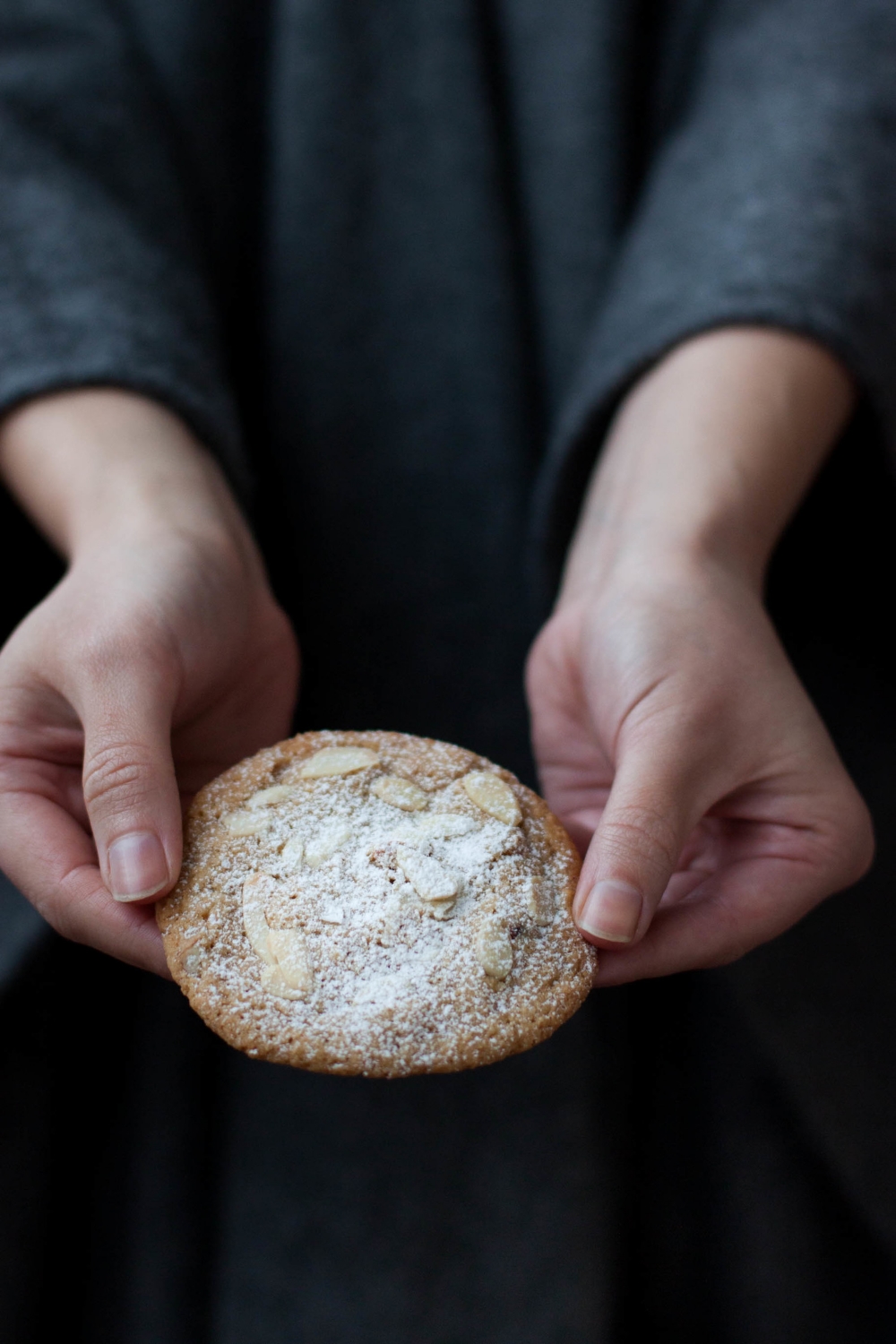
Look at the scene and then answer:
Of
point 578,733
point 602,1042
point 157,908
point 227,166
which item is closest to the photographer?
point 157,908

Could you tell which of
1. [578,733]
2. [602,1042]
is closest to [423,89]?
[578,733]

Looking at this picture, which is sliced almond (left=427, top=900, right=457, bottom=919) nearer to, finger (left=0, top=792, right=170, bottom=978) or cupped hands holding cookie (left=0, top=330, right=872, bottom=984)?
cupped hands holding cookie (left=0, top=330, right=872, bottom=984)

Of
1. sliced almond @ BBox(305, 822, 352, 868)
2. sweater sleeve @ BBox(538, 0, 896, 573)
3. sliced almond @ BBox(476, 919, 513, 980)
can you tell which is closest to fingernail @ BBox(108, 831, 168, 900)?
sliced almond @ BBox(305, 822, 352, 868)

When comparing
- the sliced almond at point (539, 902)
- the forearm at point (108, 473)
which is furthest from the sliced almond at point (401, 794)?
the forearm at point (108, 473)

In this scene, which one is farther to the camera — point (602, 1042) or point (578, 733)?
point (602, 1042)

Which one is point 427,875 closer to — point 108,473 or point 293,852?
point 293,852

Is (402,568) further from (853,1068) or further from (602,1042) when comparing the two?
(853,1068)

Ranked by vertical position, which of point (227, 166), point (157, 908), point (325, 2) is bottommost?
point (157, 908)
